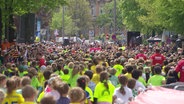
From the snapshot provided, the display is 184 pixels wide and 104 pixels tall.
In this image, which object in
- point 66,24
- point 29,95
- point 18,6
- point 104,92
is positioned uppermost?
point 18,6

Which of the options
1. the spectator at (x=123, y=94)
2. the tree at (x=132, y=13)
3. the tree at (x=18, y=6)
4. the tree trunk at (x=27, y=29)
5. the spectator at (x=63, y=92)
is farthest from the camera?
the tree at (x=132, y=13)

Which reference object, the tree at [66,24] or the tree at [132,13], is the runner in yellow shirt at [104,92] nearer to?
the tree at [132,13]

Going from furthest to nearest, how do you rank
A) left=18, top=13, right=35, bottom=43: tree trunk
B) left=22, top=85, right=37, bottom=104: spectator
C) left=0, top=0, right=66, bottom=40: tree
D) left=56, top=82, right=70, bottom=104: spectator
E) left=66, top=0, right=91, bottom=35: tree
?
1. left=66, top=0, right=91, bottom=35: tree
2. left=18, top=13, right=35, bottom=43: tree trunk
3. left=0, top=0, right=66, bottom=40: tree
4. left=56, top=82, right=70, bottom=104: spectator
5. left=22, top=85, right=37, bottom=104: spectator

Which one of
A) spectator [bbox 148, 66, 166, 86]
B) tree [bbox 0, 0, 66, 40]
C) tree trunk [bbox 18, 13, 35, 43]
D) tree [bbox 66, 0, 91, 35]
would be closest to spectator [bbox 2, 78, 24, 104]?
spectator [bbox 148, 66, 166, 86]

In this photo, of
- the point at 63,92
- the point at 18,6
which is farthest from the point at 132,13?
the point at 63,92

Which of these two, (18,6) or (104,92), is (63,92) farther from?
(18,6)

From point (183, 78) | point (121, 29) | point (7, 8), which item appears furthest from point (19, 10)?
point (121, 29)

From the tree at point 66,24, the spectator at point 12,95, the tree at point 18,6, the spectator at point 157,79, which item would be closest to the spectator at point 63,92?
the spectator at point 12,95

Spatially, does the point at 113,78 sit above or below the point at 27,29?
below

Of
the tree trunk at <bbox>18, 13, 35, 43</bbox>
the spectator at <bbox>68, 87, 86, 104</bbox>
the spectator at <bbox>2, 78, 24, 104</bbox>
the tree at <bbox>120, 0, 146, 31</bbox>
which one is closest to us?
the spectator at <bbox>68, 87, 86, 104</bbox>

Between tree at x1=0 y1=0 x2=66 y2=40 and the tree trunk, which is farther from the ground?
tree at x1=0 y1=0 x2=66 y2=40

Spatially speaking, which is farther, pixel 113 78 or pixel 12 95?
pixel 113 78

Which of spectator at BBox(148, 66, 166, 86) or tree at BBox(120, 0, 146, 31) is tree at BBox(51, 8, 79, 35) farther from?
spectator at BBox(148, 66, 166, 86)

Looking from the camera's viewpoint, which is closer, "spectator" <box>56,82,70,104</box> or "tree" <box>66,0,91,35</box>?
"spectator" <box>56,82,70,104</box>
